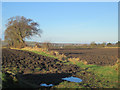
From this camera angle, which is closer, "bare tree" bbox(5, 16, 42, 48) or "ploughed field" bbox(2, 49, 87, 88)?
"ploughed field" bbox(2, 49, 87, 88)

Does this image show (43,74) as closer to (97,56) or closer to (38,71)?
(38,71)

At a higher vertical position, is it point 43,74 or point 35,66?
point 35,66

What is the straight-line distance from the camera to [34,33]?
1453 inches

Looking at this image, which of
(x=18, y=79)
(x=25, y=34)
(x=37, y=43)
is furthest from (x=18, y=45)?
(x=18, y=79)

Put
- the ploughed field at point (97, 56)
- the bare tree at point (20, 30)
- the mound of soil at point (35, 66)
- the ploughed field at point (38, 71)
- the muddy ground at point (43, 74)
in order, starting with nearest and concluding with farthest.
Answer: the muddy ground at point (43, 74) < the ploughed field at point (38, 71) < the mound of soil at point (35, 66) < the ploughed field at point (97, 56) < the bare tree at point (20, 30)

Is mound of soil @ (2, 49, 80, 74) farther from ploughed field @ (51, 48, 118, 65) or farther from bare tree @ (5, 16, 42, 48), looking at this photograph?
bare tree @ (5, 16, 42, 48)

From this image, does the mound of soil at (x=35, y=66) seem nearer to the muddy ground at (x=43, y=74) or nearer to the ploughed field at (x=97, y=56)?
the muddy ground at (x=43, y=74)

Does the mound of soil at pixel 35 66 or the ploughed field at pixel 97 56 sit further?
the ploughed field at pixel 97 56

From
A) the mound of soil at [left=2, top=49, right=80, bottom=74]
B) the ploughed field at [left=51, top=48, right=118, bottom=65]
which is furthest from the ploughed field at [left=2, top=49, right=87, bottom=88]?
the ploughed field at [left=51, top=48, right=118, bottom=65]

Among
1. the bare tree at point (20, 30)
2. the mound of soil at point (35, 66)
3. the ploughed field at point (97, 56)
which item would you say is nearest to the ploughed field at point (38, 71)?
the mound of soil at point (35, 66)

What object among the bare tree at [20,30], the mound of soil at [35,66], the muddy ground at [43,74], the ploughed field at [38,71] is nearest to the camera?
the muddy ground at [43,74]

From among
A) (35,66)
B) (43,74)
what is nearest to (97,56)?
(35,66)

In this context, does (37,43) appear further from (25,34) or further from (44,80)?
(44,80)

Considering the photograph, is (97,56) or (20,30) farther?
(20,30)
